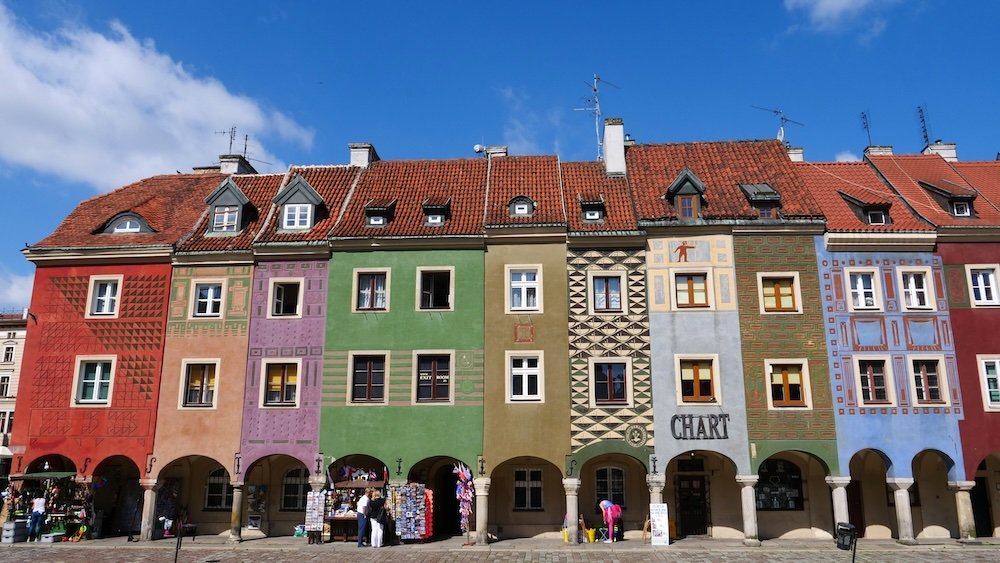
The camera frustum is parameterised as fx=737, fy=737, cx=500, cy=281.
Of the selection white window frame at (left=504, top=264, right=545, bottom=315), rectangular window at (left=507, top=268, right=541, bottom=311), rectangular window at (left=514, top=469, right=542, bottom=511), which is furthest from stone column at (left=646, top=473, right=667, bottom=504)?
rectangular window at (left=507, top=268, right=541, bottom=311)

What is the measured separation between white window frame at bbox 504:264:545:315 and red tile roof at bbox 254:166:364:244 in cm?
749

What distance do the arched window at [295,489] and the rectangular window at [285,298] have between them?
20.5 ft

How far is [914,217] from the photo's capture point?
1117 inches

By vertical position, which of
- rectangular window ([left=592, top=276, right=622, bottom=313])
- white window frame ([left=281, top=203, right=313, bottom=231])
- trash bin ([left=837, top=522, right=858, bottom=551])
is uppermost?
white window frame ([left=281, top=203, right=313, bottom=231])

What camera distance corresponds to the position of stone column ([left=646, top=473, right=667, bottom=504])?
25453 mm

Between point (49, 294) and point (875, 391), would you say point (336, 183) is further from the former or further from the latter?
point (875, 391)

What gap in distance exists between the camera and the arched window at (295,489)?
2900cm

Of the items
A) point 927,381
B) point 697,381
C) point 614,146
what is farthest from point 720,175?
point 927,381

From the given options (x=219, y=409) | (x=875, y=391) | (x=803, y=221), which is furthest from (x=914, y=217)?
(x=219, y=409)

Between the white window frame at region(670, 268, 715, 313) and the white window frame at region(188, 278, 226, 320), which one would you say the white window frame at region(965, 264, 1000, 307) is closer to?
the white window frame at region(670, 268, 715, 313)

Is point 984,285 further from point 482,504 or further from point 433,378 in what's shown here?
point 433,378

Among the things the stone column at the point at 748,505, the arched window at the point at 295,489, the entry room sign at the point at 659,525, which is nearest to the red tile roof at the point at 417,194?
the arched window at the point at 295,489

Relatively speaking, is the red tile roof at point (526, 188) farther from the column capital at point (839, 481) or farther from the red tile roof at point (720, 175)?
the column capital at point (839, 481)

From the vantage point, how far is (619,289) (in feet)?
90.7
